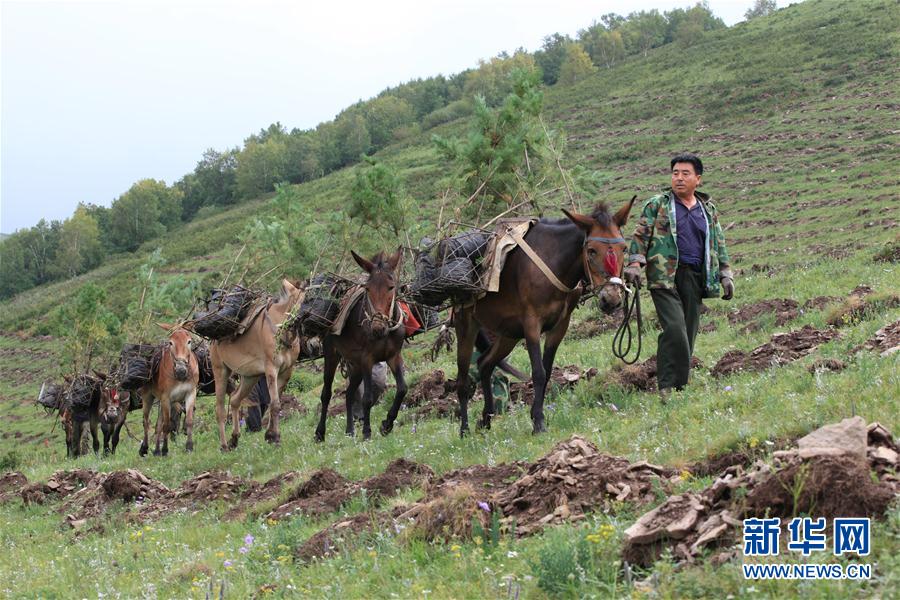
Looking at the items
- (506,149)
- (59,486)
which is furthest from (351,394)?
(59,486)

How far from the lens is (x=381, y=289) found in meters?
12.1

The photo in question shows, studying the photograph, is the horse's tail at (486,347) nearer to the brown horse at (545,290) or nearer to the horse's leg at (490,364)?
the horse's leg at (490,364)

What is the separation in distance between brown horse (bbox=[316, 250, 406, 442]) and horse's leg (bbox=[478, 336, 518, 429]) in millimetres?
1611

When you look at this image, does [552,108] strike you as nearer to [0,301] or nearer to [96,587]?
[0,301]

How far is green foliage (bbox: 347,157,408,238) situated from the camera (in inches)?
494

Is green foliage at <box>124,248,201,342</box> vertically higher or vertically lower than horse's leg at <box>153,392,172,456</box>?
higher

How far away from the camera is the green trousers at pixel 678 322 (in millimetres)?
8953

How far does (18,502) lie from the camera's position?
541 inches

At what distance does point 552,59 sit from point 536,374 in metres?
122

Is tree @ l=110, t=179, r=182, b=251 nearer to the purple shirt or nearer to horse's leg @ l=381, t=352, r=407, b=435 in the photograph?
horse's leg @ l=381, t=352, r=407, b=435

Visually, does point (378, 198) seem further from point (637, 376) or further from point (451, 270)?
point (637, 376)

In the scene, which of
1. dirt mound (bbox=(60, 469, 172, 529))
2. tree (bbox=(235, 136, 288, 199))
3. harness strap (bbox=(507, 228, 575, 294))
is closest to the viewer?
harness strap (bbox=(507, 228, 575, 294))

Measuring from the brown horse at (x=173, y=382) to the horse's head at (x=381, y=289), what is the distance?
18.9 feet

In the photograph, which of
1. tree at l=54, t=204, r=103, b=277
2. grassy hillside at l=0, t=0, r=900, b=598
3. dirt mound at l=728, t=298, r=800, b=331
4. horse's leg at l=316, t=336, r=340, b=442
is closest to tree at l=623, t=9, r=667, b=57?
tree at l=54, t=204, r=103, b=277
